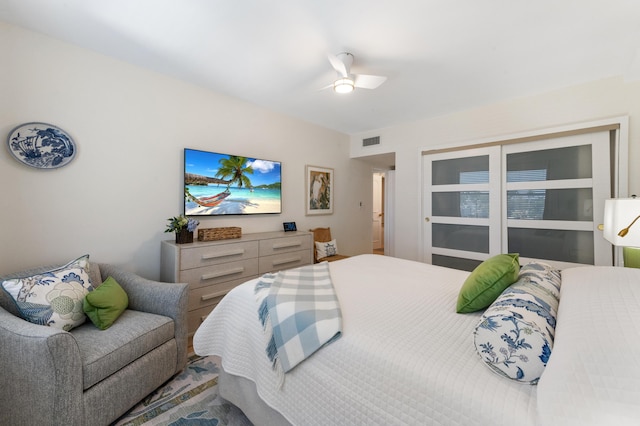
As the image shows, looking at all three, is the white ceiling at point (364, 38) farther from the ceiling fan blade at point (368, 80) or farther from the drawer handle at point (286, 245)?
the drawer handle at point (286, 245)

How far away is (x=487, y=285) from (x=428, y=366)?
22.9 inches

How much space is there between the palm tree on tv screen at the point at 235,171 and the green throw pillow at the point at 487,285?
8.38ft

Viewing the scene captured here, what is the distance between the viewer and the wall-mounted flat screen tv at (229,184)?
2.67m

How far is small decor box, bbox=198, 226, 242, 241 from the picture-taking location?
2.54m

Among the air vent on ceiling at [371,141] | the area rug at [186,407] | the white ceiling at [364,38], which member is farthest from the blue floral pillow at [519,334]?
the air vent on ceiling at [371,141]

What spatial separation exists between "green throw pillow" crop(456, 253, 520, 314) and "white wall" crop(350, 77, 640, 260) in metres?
2.42

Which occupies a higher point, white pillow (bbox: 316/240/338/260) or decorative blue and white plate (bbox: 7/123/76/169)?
decorative blue and white plate (bbox: 7/123/76/169)

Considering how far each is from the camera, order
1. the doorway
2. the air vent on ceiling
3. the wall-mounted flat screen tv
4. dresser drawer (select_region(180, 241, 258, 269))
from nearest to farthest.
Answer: dresser drawer (select_region(180, 241, 258, 269)), the wall-mounted flat screen tv, the air vent on ceiling, the doorway

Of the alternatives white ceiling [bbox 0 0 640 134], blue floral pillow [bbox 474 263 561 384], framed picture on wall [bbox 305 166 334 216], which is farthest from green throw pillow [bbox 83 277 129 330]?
framed picture on wall [bbox 305 166 334 216]

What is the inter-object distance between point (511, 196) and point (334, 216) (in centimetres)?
242

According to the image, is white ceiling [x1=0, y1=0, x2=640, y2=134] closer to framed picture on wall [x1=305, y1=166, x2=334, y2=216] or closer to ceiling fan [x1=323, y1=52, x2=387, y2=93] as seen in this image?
ceiling fan [x1=323, y1=52, x2=387, y2=93]

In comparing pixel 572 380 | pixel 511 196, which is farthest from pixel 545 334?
pixel 511 196

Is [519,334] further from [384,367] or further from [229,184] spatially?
[229,184]

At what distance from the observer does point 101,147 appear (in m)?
2.17
